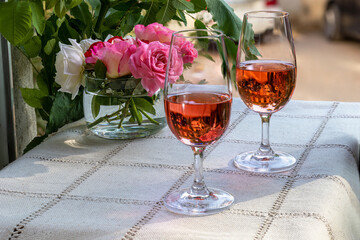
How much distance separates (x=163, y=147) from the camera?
1.13m

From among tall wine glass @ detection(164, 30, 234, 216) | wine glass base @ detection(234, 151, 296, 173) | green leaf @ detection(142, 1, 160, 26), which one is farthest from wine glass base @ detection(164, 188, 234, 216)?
green leaf @ detection(142, 1, 160, 26)

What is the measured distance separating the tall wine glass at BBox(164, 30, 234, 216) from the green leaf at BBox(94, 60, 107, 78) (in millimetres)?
310

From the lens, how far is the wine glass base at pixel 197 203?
0.83 m

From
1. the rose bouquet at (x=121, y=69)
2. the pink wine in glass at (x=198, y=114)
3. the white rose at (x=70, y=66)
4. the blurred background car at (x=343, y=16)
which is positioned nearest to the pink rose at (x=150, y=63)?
the rose bouquet at (x=121, y=69)

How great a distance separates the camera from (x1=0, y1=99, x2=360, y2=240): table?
0.80 metres

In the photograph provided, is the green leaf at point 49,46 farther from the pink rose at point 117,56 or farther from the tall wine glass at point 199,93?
the tall wine glass at point 199,93

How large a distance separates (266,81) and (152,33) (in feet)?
0.86

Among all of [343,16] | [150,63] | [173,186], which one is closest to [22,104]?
[150,63]

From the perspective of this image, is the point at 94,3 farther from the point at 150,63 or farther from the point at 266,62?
the point at 266,62

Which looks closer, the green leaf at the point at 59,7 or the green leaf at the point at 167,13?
the green leaf at the point at 59,7

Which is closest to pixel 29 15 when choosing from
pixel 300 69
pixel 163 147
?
pixel 163 147

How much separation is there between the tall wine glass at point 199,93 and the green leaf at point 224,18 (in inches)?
13.6

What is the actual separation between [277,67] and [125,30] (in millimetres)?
395

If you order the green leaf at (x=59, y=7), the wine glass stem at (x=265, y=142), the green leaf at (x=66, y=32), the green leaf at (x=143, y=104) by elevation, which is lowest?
the wine glass stem at (x=265, y=142)
